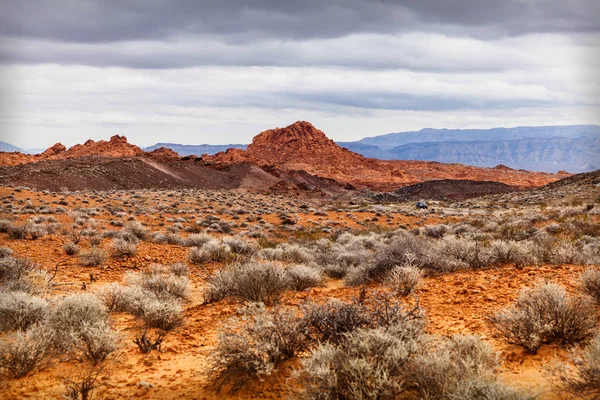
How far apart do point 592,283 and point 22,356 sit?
7.65 m

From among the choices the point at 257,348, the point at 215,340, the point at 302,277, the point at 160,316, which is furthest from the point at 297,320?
the point at 302,277

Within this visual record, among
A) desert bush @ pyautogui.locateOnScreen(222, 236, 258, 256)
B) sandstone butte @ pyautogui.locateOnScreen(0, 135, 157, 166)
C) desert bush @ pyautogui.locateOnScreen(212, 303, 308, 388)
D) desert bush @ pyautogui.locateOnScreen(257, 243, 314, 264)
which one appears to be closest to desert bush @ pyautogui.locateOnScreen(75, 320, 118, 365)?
desert bush @ pyautogui.locateOnScreen(212, 303, 308, 388)

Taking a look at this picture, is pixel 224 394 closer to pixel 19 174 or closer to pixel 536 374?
pixel 536 374

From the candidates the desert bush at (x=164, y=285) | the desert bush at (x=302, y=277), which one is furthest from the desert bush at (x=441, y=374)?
the desert bush at (x=164, y=285)

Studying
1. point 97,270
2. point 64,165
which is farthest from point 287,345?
point 64,165

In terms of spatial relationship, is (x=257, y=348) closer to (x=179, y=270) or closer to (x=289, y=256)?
(x=179, y=270)

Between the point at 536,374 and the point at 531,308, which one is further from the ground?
the point at 531,308

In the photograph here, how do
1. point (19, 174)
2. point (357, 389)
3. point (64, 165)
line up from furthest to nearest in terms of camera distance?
1. point (64, 165)
2. point (19, 174)
3. point (357, 389)

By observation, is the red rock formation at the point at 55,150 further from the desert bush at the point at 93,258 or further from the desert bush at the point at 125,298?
the desert bush at the point at 125,298

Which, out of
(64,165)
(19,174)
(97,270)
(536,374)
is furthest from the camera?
(64,165)

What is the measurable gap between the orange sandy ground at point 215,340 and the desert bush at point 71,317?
331mm

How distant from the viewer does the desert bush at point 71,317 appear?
554 cm

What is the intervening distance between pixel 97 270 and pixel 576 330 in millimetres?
11106

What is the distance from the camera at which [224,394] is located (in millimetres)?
4680
